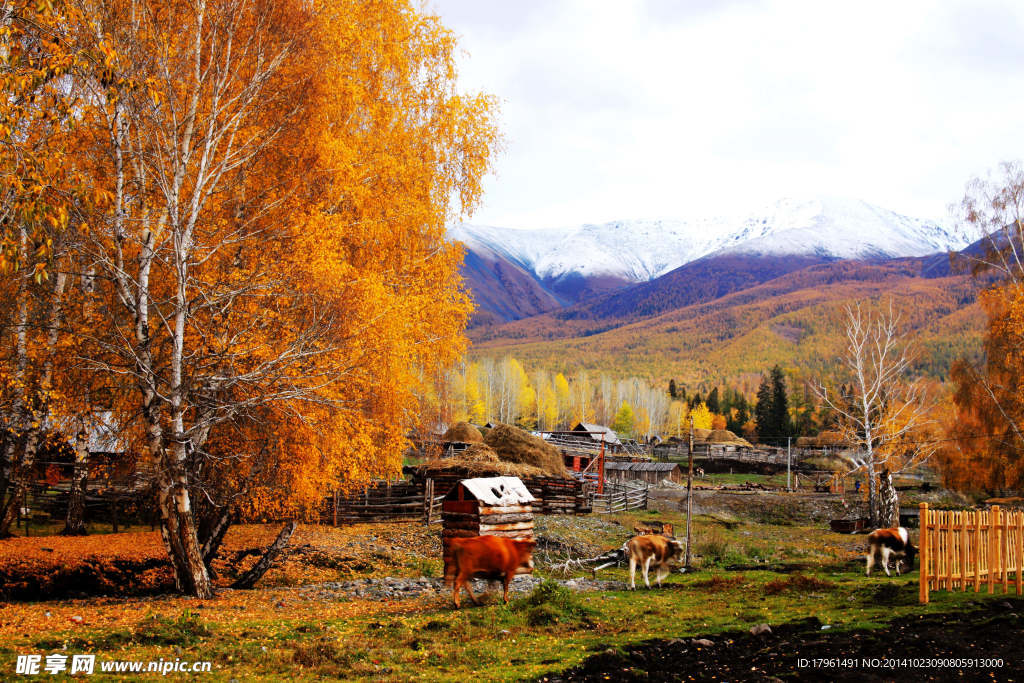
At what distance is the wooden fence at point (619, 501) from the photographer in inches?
1569

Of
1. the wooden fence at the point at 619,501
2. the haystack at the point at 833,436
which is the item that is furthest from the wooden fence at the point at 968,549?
the wooden fence at the point at 619,501

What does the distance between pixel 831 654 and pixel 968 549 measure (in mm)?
5834

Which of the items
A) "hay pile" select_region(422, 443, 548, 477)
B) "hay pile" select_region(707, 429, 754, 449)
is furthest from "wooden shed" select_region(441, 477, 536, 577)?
"hay pile" select_region(707, 429, 754, 449)

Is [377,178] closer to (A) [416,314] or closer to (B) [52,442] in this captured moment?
(A) [416,314]

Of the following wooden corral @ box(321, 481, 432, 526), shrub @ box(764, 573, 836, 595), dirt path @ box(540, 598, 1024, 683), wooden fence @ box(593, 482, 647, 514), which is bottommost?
wooden fence @ box(593, 482, 647, 514)

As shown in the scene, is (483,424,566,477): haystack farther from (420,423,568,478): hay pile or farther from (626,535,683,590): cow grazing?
(626,535,683,590): cow grazing

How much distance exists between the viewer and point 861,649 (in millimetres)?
8695

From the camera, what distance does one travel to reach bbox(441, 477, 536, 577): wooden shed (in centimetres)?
1589

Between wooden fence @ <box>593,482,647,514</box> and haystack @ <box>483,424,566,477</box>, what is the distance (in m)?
3.01

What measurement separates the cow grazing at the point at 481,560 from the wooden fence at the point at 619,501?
27.5m

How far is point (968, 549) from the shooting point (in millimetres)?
12406

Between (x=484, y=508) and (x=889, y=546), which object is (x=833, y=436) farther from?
(x=484, y=508)

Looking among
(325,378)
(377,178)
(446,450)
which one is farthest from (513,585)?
(446,450)

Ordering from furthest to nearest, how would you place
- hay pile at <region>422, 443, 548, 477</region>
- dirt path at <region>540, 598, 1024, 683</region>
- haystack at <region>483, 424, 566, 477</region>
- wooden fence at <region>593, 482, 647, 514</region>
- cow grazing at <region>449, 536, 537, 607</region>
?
Answer: haystack at <region>483, 424, 566, 477</region> < wooden fence at <region>593, 482, 647, 514</region> < hay pile at <region>422, 443, 548, 477</region> < cow grazing at <region>449, 536, 537, 607</region> < dirt path at <region>540, 598, 1024, 683</region>
